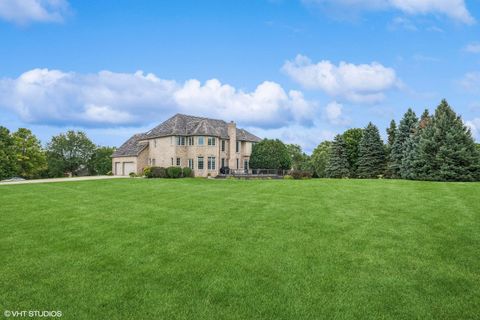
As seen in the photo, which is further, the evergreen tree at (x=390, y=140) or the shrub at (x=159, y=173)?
the evergreen tree at (x=390, y=140)

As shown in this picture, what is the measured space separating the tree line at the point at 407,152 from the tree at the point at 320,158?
3087 millimetres

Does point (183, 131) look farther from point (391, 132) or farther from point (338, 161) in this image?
point (391, 132)

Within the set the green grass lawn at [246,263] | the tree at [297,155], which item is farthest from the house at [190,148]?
the tree at [297,155]

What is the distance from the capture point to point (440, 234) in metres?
9.78

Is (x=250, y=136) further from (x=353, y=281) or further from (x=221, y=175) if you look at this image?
(x=353, y=281)

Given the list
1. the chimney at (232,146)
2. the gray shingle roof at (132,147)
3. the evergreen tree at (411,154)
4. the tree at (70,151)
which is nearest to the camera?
the evergreen tree at (411,154)

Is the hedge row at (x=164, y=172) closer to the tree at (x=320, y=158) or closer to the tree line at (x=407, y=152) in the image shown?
the tree line at (x=407, y=152)

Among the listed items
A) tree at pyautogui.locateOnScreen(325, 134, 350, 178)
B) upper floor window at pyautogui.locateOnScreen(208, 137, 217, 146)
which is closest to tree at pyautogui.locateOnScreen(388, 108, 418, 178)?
tree at pyautogui.locateOnScreen(325, 134, 350, 178)

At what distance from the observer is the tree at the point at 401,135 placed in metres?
40.2

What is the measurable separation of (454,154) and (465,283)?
28.7 meters

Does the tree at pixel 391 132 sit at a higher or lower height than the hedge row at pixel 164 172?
higher

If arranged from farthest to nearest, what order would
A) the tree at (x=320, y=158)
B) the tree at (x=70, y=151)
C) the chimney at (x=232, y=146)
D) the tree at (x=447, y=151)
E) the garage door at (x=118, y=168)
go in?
the tree at (x=70, y=151) < the tree at (x=320, y=158) < the garage door at (x=118, y=168) < the chimney at (x=232, y=146) < the tree at (x=447, y=151)

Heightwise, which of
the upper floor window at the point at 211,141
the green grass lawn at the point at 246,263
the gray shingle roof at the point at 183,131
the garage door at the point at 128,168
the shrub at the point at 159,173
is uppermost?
the gray shingle roof at the point at 183,131

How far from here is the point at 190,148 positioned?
4362cm
